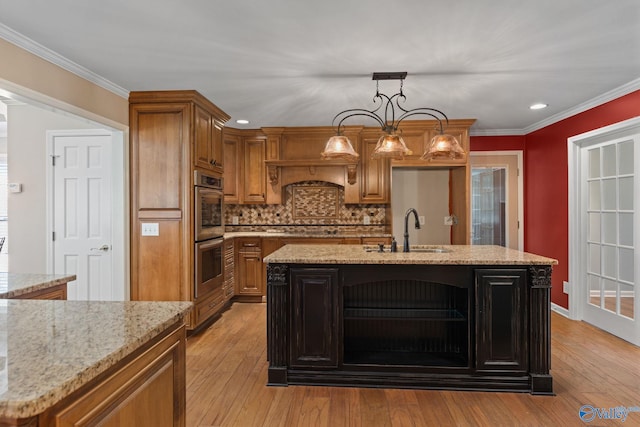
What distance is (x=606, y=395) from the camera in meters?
2.51

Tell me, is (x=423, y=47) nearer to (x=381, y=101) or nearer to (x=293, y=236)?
(x=381, y=101)

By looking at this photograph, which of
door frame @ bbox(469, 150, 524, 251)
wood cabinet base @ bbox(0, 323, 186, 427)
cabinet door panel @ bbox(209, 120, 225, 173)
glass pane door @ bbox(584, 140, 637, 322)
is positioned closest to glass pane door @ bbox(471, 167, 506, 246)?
door frame @ bbox(469, 150, 524, 251)

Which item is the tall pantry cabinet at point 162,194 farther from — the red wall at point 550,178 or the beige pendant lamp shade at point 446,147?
the red wall at point 550,178

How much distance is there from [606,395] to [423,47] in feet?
8.69

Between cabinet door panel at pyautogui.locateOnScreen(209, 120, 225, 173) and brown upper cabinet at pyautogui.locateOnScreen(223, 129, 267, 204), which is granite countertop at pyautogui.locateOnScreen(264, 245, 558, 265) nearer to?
cabinet door panel at pyautogui.locateOnScreen(209, 120, 225, 173)

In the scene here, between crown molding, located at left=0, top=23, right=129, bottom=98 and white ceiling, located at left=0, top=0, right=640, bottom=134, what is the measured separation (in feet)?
0.10

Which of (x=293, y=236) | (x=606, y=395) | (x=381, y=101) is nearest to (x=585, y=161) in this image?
(x=381, y=101)

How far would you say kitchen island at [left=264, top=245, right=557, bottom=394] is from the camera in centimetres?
252

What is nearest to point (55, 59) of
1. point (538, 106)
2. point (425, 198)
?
point (425, 198)

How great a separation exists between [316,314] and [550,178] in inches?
146

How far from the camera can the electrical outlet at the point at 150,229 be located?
3605 millimetres

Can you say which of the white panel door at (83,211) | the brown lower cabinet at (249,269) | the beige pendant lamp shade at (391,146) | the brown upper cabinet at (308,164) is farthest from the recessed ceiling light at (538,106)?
the white panel door at (83,211)

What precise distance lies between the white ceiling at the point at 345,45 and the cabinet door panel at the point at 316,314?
5.23ft

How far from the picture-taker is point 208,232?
3928mm
